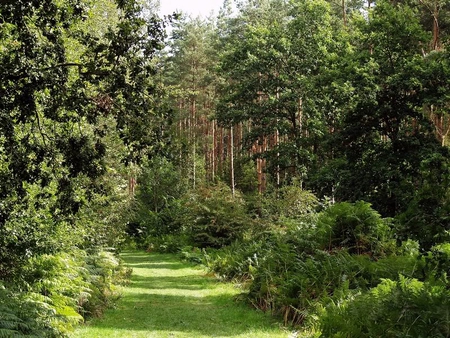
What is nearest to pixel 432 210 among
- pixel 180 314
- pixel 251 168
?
pixel 180 314

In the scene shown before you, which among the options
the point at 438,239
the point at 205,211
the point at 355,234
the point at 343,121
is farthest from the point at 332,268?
the point at 205,211

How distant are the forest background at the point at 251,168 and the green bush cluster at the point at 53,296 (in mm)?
43

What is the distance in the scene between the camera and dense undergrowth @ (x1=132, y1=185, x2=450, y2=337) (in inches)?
253

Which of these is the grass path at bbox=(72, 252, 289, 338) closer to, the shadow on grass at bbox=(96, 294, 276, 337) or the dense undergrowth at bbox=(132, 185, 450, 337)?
the shadow on grass at bbox=(96, 294, 276, 337)

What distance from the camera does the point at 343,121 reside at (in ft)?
58.7

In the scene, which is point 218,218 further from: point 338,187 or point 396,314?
point 396,314

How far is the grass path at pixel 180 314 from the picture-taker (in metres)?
9.62

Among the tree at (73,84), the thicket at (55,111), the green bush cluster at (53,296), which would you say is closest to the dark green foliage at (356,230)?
the green bush cluster at (53,296)

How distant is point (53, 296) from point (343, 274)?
5.99 meters

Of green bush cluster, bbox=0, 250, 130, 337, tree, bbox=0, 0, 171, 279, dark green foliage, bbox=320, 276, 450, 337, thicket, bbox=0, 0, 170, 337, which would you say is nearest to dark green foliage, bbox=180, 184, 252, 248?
green bush cluster, bbox=0, 250, 130, 337

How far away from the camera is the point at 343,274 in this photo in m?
10.2

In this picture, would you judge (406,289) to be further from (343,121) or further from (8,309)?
(343,121)

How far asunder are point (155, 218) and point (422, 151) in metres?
22.3

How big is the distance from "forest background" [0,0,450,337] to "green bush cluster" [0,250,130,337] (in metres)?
0.04
